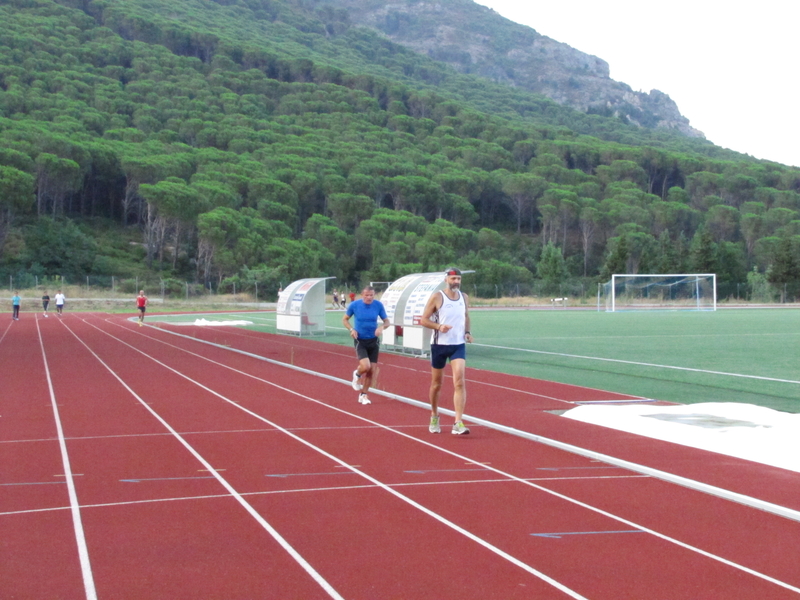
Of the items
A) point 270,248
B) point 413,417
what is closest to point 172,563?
point 413,417

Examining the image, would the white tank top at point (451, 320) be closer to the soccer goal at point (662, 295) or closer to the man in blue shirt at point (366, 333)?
the man in blue shirt at point (366, 333)

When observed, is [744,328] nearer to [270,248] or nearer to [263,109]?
[270,248]

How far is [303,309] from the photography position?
91.6 feet

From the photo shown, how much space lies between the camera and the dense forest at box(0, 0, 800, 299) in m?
68.9

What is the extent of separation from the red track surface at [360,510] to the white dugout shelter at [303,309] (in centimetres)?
1650

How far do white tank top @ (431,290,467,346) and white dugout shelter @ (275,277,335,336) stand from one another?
18.9 metres

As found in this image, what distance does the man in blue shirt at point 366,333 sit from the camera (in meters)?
11.9

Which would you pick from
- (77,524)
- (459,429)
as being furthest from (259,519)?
(459,429)

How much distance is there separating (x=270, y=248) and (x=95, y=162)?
69.6ft

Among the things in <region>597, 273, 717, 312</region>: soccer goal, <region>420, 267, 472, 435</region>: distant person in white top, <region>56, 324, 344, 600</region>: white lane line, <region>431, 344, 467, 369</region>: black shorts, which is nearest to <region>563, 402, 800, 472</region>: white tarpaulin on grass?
<region>420, 267, 472, 435</region>: distant person in white top

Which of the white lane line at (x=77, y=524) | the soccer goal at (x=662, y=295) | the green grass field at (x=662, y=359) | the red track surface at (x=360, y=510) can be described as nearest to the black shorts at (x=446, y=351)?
the red track surface at (x=360, y=510)

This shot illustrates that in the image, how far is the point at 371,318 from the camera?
12141 mm

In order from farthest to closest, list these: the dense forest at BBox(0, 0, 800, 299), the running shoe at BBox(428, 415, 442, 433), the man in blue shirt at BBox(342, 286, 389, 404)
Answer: the dense forest at BBox(0, 0, 800, 299) < the man in blue shirt at BBox(342, 286, 389, 404) < the running shoe at BBox(428, 415, 442, 433)

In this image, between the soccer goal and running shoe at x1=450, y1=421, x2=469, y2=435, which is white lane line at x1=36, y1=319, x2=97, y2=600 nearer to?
running shoe at x1=450, y1=421, x2=469, y2=435
